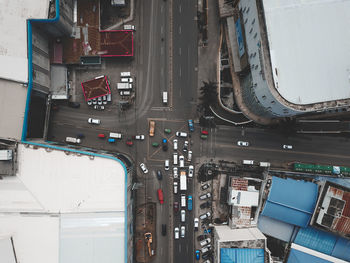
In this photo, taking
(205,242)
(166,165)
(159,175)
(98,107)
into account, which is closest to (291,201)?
(205,242)

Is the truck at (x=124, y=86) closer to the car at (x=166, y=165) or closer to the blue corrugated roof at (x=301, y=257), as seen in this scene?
the car at (x=166, y=165)

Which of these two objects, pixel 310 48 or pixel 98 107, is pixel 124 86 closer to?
pixel 98 107

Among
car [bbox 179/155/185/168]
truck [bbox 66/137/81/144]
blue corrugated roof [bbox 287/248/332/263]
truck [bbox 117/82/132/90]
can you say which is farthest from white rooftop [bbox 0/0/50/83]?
blue corrugated roof [bbox 287/248/332/263]

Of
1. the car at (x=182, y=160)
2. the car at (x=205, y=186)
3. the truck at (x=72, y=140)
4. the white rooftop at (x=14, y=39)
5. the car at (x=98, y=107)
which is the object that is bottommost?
the car at (x=205, y=186)

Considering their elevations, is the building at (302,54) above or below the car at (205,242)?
above

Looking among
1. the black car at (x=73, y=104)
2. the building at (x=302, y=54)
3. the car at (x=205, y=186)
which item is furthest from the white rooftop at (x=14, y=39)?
the building at (x=302, y=54)

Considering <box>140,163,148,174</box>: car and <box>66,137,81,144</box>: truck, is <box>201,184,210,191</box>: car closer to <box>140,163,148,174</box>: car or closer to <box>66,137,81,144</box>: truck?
<box>140,163,148,174</box>: car
